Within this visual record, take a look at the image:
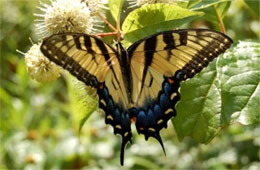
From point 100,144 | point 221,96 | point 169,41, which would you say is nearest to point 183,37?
point 169,41

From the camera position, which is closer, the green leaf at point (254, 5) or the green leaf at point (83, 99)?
the green leaf at point (83, 99)

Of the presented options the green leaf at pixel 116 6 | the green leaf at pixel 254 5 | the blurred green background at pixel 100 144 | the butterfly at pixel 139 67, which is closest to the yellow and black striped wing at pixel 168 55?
the butterfly at pixel 139 67

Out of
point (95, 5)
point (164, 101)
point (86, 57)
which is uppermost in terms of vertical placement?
point (95, 5)

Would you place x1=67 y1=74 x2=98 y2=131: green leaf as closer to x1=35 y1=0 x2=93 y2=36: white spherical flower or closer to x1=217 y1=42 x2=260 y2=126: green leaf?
x1=35 y1=0 x2=93 y2=36: white spherical flower

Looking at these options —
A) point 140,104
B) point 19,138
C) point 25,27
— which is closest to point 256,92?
point 140,104

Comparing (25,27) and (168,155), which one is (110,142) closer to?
(168,155)

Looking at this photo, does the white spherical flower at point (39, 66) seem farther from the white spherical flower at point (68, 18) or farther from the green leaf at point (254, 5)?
the green leaf at point (254, 5)

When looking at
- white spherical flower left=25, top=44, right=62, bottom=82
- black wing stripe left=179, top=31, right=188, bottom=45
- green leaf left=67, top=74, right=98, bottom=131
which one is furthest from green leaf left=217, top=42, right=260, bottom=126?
white spherical flower left=25, top=44, right=62, bottom=82

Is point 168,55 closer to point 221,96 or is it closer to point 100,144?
point 221,96
